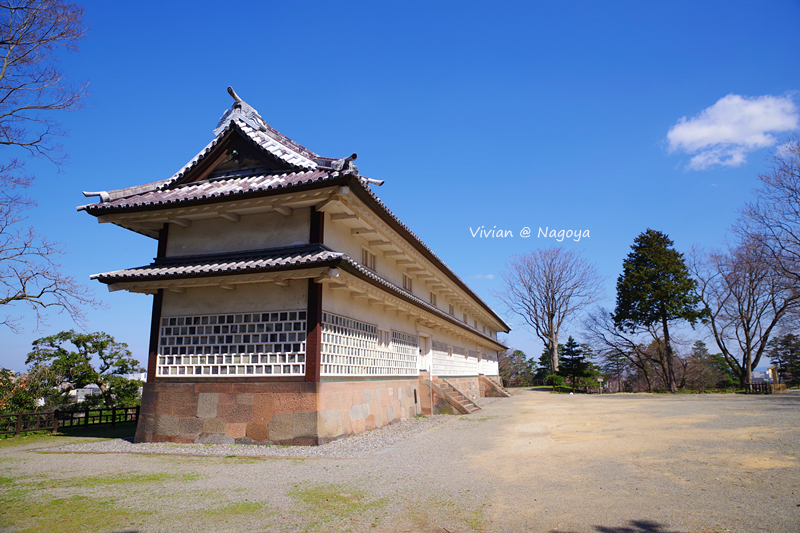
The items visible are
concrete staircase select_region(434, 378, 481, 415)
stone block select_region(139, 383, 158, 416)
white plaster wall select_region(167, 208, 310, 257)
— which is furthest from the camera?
concrete staircase select_region(434, 378, 481, 415)

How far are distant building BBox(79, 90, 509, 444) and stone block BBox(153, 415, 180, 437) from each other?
29 mm

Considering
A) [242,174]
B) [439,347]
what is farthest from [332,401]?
[439,347]

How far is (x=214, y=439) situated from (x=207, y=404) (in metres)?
0.80

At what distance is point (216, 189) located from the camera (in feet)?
38.7

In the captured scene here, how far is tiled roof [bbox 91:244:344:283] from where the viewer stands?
9.73m

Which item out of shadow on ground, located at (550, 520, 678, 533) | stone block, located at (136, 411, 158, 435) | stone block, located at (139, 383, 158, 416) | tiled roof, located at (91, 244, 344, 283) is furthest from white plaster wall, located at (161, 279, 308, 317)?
shadow on ground, located at (550, 520, 678, 533)

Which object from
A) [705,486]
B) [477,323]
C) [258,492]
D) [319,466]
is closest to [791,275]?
[477,323]

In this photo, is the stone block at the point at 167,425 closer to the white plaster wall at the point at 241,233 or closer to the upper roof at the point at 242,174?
the upper roof at the point at 242,174

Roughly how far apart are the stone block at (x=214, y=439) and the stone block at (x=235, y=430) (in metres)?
0.09

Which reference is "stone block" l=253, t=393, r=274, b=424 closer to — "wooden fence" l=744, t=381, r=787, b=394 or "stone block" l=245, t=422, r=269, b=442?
"stone block" l=245, t=422, r=269, b=442

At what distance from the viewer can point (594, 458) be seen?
7816 millimetres

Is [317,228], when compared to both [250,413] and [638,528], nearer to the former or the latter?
[250,413]

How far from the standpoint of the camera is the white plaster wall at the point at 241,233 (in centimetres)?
1129

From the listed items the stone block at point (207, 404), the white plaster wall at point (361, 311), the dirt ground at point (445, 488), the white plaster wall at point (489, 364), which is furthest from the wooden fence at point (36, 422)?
the white plaster wall at point (489, 364)
